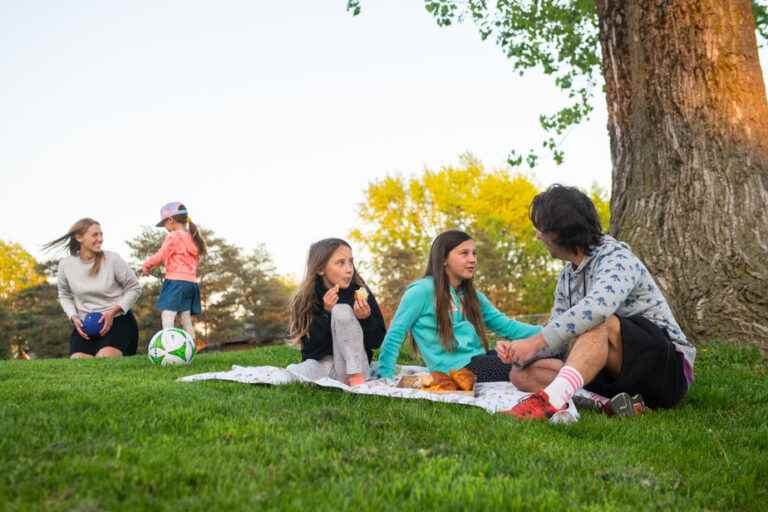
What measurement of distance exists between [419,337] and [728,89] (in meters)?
4.24

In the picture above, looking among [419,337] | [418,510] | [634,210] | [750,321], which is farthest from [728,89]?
[418,510]

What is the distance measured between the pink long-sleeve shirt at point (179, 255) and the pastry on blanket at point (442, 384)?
631 centimetres

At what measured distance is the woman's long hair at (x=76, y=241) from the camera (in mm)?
9219

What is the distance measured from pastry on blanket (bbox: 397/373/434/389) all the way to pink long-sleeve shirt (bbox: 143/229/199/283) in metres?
6.20

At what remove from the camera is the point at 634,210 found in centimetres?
738

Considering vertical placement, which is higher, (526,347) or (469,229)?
(469,229)

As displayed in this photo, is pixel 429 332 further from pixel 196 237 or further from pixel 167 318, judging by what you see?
pixel 196 237

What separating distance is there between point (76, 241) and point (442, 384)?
6370mm

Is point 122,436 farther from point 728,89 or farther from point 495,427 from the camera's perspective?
point 728,89

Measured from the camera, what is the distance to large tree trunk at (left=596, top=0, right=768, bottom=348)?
22.0 feet

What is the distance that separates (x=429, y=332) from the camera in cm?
567

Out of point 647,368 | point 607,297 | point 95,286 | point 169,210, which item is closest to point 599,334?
point 607,297

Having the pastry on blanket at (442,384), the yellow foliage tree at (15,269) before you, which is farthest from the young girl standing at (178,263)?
the yellow foliage tree at (15,269)

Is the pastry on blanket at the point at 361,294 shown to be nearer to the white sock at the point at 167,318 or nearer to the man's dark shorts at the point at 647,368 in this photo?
the man's dark shorts at the point at 647,368
